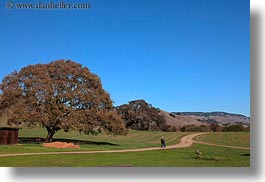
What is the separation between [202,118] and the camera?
19609 millimetres

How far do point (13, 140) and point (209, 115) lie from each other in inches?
347

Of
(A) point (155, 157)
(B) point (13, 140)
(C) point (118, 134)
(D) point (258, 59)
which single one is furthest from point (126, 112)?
(D) point (258, 59)

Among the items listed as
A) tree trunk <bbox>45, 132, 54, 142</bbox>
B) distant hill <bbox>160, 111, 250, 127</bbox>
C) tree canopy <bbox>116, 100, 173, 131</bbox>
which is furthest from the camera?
tree trunk <bbox>45, 132, 54, 142</bbox>

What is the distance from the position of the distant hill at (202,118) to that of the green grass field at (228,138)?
56cm

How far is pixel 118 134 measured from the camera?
22.3 meters

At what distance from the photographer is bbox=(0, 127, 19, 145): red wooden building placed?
20547 mm

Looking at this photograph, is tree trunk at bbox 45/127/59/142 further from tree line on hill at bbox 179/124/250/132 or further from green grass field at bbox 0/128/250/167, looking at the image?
tree line on hill at bbox 179/124/250/132

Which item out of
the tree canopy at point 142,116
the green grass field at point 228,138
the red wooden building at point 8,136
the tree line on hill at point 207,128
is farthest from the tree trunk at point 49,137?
the green grass field at point 228,138

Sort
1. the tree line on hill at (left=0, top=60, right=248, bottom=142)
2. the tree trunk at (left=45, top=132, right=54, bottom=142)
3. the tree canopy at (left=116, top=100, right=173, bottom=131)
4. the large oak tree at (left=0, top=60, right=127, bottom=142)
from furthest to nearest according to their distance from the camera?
1. the large oak tree at (left=0, top=60, right=127, bottom=142)
2. the tree line on hill at (left=0, top=60, right=248, bottom=142)
3. the tree trunk at (left=45, top=132, right=54, bottom=142)
4. the tree canopy at (left=116, top=100, right=173, bottom=131)

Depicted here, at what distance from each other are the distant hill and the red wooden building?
22.3 feet

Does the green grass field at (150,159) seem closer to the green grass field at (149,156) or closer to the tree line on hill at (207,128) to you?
the green grass field at (149,156)

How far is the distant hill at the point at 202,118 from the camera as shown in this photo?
19.2 m

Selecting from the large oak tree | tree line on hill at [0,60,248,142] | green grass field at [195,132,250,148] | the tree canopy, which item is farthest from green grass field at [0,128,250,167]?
the large oak tree

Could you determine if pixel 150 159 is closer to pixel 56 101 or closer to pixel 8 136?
pixel 56 101
